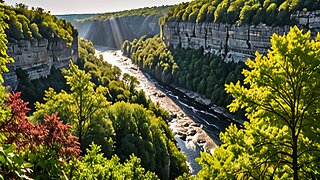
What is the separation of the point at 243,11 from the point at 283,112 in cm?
6883

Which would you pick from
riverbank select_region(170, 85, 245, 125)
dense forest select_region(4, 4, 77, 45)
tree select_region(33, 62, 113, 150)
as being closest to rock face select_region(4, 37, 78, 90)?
dense forest select_region(4, 4, 77, 45)

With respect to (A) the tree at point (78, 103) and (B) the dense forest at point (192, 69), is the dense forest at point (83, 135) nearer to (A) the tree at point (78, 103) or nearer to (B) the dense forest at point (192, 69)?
(A) the tree at point (78, 103)

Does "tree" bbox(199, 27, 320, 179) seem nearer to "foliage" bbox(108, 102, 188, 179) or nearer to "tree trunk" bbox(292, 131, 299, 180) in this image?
"tree trunk" bbox(292, 131, 299, 180)

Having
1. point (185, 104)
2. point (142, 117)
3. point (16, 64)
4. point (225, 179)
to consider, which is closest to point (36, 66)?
point (16, 64)

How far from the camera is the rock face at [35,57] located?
4540cm

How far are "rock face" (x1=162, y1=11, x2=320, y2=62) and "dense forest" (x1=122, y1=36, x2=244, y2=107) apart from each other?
2262 mm

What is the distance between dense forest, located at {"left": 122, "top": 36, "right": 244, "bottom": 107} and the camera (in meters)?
73.1

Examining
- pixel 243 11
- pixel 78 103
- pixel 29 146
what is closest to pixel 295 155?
pixel 29 146

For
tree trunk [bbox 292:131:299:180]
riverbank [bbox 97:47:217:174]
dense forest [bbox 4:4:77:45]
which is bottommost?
riverbank [bbox 97:47:217:174]

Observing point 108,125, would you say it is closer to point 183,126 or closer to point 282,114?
point 282,114

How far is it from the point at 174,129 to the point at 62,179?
4894 cm

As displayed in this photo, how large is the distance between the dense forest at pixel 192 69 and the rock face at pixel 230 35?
226 cm

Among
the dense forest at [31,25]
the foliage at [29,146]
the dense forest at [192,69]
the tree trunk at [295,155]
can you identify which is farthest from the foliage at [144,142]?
the dense forest at [192,69]

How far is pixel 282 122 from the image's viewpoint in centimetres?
1127
